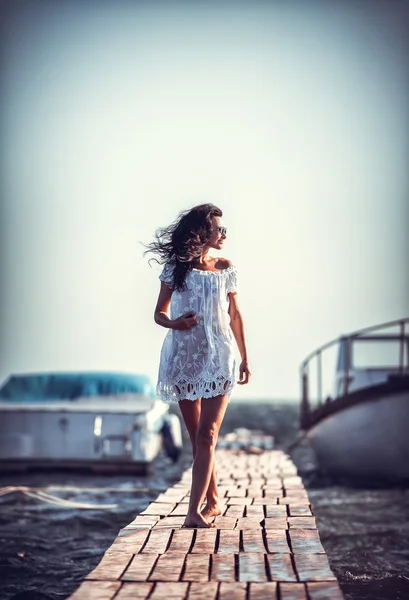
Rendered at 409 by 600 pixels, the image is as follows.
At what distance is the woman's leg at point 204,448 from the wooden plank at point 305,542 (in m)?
0.61

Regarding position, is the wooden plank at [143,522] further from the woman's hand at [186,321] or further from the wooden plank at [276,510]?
the woman's hand at [186,321]

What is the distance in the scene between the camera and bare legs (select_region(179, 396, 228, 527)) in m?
5.66

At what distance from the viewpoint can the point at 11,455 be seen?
14344 millimetres

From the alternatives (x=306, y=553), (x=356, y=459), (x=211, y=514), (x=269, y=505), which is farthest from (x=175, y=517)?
(x=356, y=459)

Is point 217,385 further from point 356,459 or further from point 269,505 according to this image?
point 356,459

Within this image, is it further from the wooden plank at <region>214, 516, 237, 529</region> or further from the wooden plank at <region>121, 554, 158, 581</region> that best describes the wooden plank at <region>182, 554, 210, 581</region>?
the wooden plank at <region>214, 516, 237, 529</region>

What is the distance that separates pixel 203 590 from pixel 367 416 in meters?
11.7

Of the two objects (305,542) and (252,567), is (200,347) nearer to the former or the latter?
(305,542)

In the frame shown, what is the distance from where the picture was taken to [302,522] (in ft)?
19.6

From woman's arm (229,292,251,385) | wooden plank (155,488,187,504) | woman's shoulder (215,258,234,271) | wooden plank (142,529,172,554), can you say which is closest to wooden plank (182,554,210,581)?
wooden plank (142,529,172,554)

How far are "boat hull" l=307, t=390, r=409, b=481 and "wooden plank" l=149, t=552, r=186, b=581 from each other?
35.3 feet

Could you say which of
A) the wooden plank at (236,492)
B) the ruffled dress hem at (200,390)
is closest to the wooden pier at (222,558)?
the wooden plank at (236,492)

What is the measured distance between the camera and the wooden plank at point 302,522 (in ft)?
19.0

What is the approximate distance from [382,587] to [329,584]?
3.62 metres
